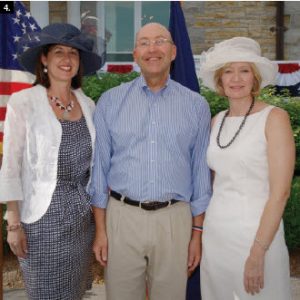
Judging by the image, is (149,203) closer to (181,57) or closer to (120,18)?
(181,57)

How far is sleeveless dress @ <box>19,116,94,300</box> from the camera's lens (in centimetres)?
298

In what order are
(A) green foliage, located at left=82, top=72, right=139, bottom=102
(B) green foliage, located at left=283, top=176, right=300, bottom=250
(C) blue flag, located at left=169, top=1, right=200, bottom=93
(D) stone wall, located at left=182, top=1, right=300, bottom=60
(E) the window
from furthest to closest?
(E) the window
(D) stone wall, located at left=182, top=1, right=300, bottom=60
(A) green foliage, located at left=82, top=72, right=139, bottom=102
(B) green foliage, located at left=283, top=176, right=300, bottom=250
(C) blue flag, located at left=169, top=1, right=200, bottom=93

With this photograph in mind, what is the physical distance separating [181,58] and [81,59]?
1.03 meters

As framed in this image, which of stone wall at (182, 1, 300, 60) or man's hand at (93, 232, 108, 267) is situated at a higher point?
stone wall at (182, 1, 300, 60)

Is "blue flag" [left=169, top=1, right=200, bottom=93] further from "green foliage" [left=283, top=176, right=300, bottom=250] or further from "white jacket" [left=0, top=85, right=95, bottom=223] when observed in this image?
"green foliage" [left=283, top=176, right=300, bottom=250]

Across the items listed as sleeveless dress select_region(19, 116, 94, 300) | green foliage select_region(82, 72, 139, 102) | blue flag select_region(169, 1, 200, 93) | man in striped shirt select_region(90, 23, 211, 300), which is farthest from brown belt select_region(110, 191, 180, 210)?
green foliage select_region(82, 72, 139, 102)

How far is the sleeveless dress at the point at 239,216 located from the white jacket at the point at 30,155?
939mm

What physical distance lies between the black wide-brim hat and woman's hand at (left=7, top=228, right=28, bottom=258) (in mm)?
1043

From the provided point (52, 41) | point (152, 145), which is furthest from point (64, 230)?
point (52, 41)

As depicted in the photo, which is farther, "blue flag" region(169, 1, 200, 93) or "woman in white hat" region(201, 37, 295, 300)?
"blue flag" region(169, 1, 200, 93)

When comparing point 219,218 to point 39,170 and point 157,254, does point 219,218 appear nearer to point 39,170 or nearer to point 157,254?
point 157,254

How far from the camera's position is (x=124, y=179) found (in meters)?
3.06

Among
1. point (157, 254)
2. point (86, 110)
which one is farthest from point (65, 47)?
point (157, 254)

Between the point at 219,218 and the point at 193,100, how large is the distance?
0.76 meters
